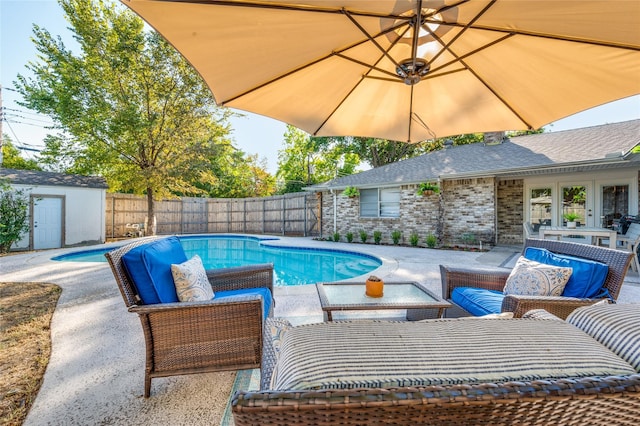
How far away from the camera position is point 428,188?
368 inches

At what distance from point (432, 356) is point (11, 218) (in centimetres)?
1192

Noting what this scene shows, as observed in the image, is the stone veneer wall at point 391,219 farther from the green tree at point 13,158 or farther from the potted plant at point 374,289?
the green tree at point 13,158

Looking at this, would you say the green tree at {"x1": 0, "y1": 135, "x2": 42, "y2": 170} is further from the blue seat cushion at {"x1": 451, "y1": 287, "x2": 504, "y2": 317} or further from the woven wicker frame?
the woven wicker frame

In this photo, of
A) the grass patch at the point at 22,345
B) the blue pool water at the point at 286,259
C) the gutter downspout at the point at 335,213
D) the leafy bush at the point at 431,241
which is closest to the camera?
the grass patch at the point at 22,345

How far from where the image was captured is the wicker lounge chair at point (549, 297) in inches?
83.6

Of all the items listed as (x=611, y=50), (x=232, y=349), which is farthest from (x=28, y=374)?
(x=611, y=50)

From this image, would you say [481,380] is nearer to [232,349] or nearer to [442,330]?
[442,330]

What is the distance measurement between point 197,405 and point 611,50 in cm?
389

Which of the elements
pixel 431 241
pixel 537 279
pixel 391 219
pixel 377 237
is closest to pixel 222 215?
pixel 377 237

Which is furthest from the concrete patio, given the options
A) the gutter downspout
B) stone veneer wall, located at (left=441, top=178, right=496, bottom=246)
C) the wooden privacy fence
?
the wooden privacy fence

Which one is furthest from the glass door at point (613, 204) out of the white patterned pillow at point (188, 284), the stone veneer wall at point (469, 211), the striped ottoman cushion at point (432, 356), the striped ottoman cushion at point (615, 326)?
the white patterned pillow at point (188, 284)

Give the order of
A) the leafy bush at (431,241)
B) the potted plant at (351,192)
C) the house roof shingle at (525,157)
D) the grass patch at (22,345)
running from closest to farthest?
the grass patch at (22,345) < the house roof shingle at (525,157) < the leafy bush at (431,241) < the potted plant at (351,192)

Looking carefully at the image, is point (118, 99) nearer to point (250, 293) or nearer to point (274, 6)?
point (250, 293)

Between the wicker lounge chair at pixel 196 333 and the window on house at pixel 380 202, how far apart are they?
8992mm
